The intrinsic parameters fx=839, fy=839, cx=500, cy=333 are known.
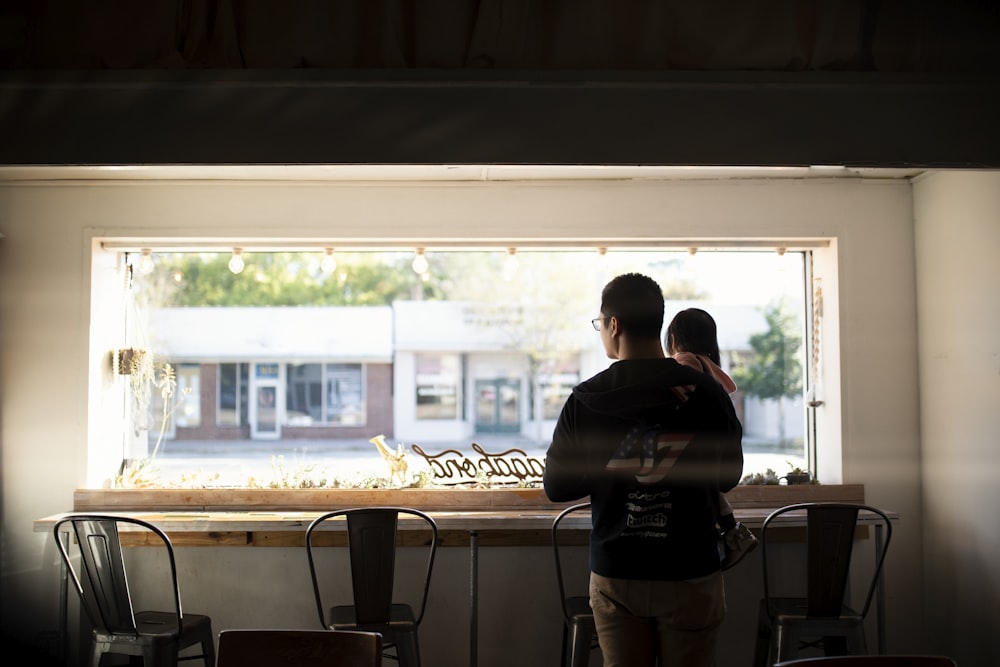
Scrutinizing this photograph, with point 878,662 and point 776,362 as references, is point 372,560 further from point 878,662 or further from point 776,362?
point 776,362

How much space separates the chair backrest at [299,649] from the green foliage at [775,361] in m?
3.67

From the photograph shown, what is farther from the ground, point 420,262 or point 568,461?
point 420,262

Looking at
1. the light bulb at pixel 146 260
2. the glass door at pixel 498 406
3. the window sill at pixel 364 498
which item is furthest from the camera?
the glass door at pixel 498 406

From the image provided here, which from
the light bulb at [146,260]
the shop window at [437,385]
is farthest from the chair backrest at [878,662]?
the shop window at [437,385]

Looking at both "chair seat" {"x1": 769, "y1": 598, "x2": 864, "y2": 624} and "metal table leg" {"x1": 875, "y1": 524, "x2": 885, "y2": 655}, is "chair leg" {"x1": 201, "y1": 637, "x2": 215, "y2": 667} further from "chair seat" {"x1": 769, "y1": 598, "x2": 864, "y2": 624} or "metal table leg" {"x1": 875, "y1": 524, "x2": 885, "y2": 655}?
"metal table leg" {"x1": 875, "y1": 524, "x2": 885, "y2": 655}

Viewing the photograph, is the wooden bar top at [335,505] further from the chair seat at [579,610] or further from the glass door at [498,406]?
the glass door at [498,406]

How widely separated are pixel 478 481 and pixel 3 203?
9.75 ft

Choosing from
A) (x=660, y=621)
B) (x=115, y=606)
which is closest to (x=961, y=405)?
(x=660, y=621)

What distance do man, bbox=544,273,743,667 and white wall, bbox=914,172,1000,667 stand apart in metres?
2.35

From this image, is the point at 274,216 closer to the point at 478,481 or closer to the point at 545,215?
the point at 545,215

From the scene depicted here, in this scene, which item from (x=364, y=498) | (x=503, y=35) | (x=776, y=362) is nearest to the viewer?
(x=503, y=35)

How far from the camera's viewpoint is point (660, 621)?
2027mm

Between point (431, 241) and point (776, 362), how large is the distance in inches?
90.1

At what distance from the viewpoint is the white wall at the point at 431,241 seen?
4402 mm
